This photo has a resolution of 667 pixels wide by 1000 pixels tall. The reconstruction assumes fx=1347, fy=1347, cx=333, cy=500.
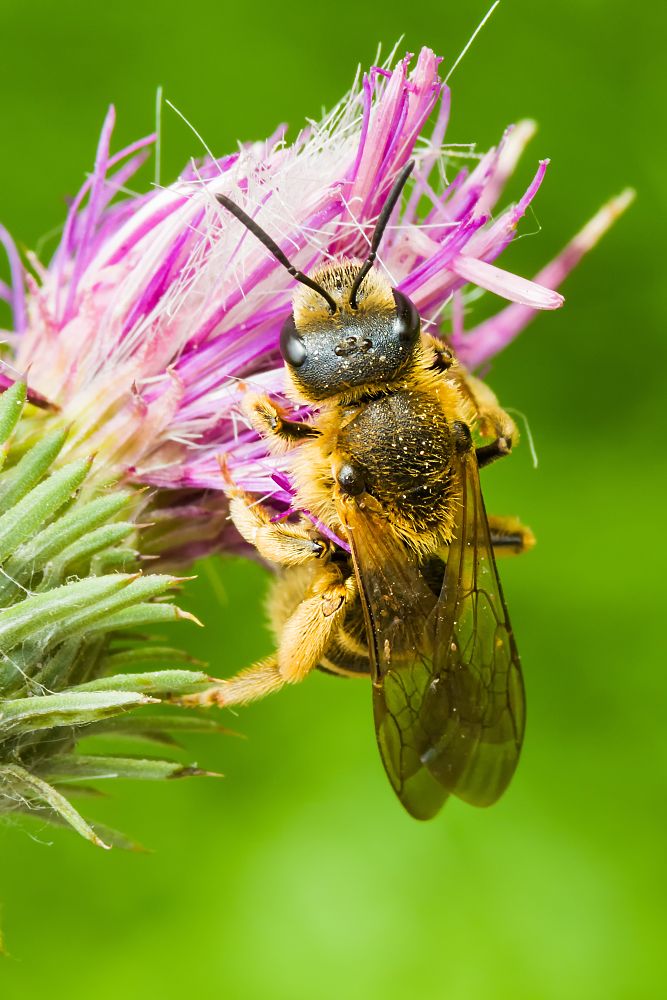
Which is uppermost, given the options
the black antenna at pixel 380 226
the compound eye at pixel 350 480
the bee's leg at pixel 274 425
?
the black antenna at pixel 380 226

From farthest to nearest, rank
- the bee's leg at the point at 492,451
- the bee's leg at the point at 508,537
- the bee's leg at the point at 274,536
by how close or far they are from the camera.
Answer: the bee's leg at the point at 508,537 < the bee's leg at the point at 492,451 < the bee's leg at the point at 274,536

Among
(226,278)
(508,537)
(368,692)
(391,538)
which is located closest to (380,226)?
(226,278)

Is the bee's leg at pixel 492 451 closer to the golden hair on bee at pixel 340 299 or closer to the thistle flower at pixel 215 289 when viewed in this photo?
the thistle flower at pixel 215 289

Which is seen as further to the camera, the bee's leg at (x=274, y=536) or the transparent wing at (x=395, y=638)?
the bee's leg at (x=274, y=536)

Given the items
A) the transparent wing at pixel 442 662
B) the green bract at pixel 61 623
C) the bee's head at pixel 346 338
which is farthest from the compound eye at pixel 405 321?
the green bract at pixel 61 623

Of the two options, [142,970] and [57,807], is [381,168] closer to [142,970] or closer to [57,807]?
[57,807]

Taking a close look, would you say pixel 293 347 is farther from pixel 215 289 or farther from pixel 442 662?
pixel 442 662

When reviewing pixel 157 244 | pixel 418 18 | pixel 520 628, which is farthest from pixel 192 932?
pixel 418 18
